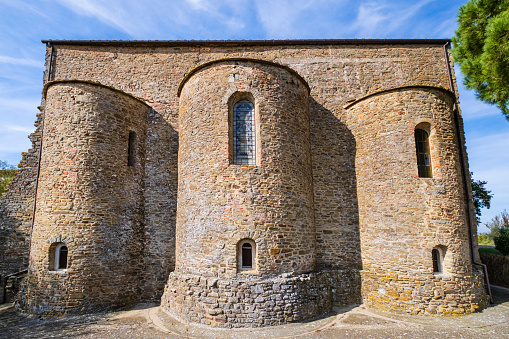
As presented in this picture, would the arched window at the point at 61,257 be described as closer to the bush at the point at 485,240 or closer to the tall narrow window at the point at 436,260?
the tall narrow window at the point at 436,260

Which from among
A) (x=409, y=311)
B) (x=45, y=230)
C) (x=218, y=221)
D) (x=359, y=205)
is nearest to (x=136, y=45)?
(x=45, y=230)

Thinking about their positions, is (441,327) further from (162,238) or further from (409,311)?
(162,238)

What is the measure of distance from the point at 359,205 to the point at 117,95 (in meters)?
9.98

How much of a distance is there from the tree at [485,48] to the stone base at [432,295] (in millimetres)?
5275

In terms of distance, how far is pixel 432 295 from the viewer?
877 cm

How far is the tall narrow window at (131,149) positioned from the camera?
1095 centimetres

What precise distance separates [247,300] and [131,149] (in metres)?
7.13

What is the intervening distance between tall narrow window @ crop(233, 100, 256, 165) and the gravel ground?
16.4 ft

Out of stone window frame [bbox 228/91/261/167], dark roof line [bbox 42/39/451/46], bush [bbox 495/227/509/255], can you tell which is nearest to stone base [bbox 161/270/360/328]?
stone window frame [bbox 228/91/261/167]

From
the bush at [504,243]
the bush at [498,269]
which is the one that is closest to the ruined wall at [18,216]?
the bush at [498,269]

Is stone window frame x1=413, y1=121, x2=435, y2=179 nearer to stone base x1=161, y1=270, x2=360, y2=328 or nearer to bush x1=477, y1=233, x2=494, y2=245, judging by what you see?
stone base x1=161, y1=270, x2=360, y2=328

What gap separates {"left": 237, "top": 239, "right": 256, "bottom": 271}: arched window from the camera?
8.45 metres

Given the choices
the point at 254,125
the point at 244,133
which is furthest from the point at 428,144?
the point at 244,133

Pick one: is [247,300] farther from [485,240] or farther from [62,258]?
[485,240]
